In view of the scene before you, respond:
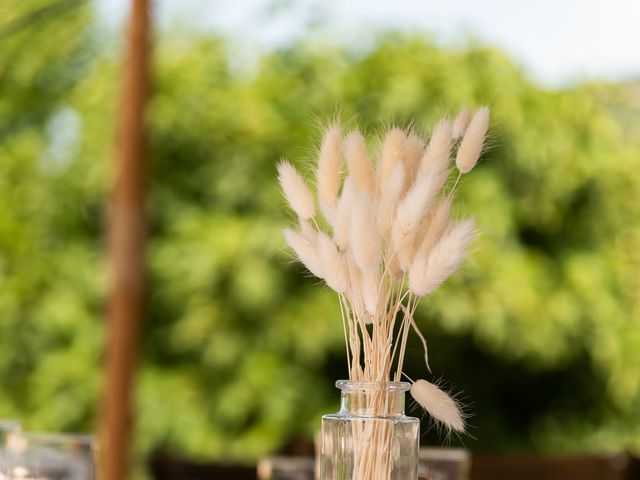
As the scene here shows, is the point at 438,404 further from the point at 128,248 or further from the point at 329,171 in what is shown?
the point at 128,248

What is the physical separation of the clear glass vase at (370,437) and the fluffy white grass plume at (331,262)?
104mm

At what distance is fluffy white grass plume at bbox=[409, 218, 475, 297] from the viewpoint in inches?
39.8

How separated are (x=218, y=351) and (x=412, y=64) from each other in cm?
158

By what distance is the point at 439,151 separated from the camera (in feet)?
3.47

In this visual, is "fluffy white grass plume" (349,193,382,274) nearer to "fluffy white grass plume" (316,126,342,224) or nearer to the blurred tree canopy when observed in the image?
"fluffy white grass plume" (316,126,342,224)

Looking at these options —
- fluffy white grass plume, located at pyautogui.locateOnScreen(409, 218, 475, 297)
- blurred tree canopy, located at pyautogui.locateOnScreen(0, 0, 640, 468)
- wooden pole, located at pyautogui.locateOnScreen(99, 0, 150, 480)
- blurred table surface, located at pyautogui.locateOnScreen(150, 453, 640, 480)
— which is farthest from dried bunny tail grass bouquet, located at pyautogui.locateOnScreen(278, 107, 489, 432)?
blurred tree canopy, located at pyautogui.locateOnScreen(0, 0, 640, 468)

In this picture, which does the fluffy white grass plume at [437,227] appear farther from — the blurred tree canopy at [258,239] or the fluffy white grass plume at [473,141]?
the blurred tree canopy at [258,239]

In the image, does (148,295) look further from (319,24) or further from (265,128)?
(319,24)

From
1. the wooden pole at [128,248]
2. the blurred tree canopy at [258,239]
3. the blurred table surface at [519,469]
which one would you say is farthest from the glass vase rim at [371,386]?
the blurred tree canopy at [258,239]

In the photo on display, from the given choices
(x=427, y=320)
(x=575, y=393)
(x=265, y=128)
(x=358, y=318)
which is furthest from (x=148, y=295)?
(x=358, y=318)

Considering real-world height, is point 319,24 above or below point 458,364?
above

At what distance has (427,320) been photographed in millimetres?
4883

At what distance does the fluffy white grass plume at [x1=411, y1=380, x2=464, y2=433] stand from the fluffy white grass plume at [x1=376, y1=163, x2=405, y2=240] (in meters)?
0.15

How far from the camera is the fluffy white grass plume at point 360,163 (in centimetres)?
111
